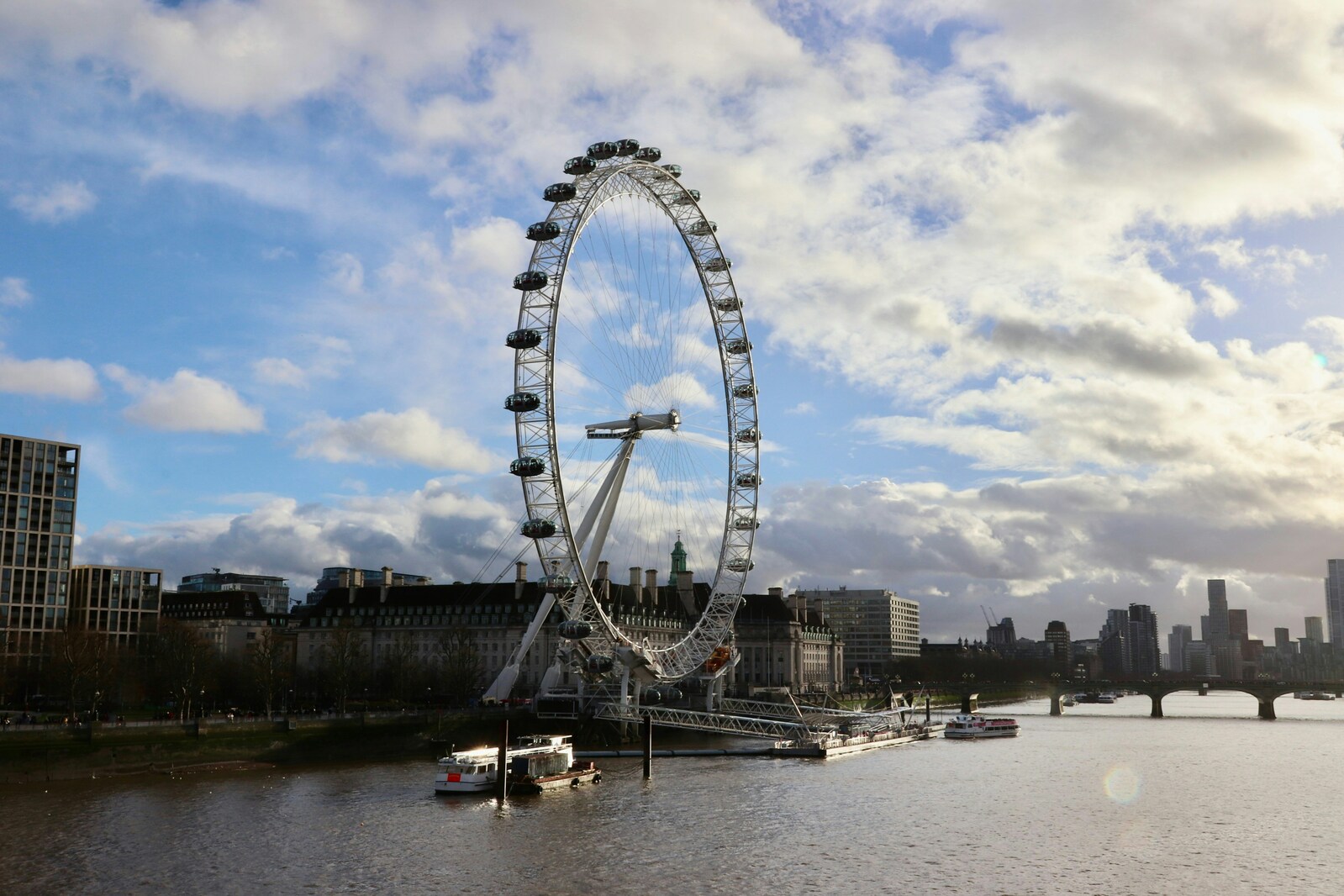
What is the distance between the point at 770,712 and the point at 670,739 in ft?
73.2

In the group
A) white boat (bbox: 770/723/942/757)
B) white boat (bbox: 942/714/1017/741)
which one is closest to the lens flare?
white boat (bbox: 770/723/942/757)

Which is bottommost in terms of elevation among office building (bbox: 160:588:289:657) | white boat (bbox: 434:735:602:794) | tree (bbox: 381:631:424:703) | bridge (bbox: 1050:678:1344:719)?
white boat (bbox: 434:735:602:794)

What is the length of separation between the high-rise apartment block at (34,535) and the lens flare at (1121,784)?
93005 mm

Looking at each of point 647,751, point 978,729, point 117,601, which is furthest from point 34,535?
point 978,729

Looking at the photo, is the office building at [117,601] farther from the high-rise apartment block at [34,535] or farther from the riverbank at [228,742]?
the riverbank at [228,742]

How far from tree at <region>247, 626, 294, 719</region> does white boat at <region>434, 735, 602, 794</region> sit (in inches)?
905

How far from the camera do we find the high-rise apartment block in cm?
12225

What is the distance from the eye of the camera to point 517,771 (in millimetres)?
68000

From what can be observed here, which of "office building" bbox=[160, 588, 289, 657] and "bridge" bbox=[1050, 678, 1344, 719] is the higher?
"office building" bbox=[160, 588, 289, 657]

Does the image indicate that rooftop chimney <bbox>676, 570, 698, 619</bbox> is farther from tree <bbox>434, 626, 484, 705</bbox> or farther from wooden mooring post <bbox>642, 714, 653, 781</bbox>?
wooden mooring post <bbox>642, 714, 653, 781</bbox>

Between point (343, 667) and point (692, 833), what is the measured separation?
153 feet

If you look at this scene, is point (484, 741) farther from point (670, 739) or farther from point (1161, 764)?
point (1161, 764)

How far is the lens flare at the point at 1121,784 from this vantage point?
68.4 m

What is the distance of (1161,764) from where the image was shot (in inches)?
3455
